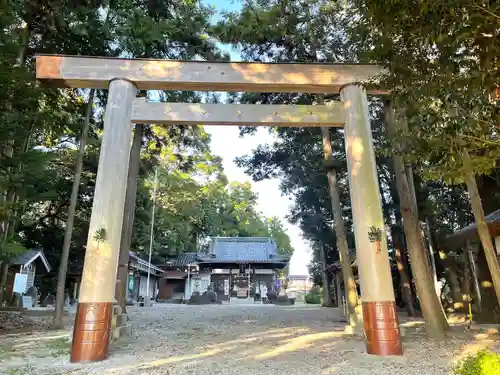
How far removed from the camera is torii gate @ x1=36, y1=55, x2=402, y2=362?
4.86 m

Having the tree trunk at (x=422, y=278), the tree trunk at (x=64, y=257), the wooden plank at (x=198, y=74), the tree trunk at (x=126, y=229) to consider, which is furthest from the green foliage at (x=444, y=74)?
the tree trunk at (x=64, y=257)

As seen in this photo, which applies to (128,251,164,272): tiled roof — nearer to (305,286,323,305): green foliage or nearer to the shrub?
(305,286,323,305): green foliage

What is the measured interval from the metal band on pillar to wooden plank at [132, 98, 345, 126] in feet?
1.09

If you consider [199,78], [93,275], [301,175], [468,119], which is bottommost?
[93,275]

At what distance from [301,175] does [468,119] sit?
10.3 meters

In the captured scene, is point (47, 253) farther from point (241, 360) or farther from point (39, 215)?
point (241, 360)

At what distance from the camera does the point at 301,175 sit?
44.0 ft

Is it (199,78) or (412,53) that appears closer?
(412,53)

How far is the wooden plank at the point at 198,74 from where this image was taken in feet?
19.0

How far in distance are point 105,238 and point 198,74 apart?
9.85 ft

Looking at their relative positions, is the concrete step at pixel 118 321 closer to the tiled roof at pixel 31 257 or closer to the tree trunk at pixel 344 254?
the tree trunk at pixel 344 254

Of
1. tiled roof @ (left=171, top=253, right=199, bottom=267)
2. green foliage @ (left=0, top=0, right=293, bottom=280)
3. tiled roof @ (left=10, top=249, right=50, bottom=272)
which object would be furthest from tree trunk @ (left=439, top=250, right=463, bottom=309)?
tiled roof @ (left=171, top=253, right=199, bottom=267)

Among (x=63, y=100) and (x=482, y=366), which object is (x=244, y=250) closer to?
(x=63, y=100)

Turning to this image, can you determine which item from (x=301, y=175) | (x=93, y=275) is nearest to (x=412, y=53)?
(x=93, y=275)
